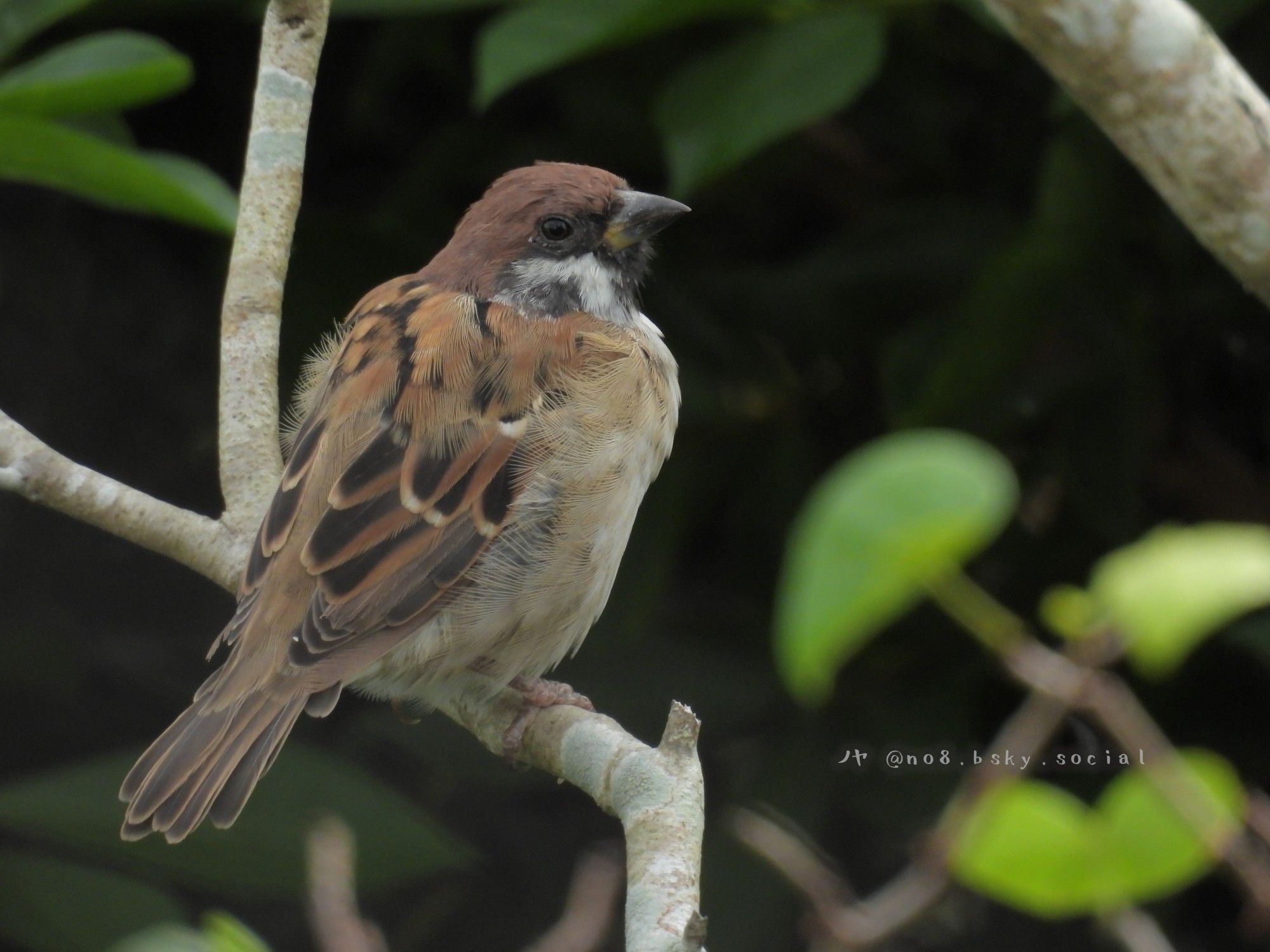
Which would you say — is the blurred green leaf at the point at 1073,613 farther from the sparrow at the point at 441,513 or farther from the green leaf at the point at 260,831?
the green leaf at the point at 260,831

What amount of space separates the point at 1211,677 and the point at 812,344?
1.11 meters

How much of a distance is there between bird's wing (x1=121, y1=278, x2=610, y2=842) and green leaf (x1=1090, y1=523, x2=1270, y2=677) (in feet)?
6.21

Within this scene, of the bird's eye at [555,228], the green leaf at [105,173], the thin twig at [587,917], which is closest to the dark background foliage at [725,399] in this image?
the bird's eye at [555,228]

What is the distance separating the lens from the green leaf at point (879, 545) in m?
0.70

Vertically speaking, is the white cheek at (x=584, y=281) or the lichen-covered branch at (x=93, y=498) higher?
the white cheek at (x=584, y=281)

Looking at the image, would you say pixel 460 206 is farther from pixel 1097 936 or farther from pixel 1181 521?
pixel 1097 936

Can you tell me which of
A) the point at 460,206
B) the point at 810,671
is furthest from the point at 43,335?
the point at 810,671

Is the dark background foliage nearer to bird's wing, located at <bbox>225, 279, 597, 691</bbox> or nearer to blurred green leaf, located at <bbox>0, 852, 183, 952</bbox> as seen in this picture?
blurred green leaf, located at <bbox>0, 852, 183, 952</bbox>

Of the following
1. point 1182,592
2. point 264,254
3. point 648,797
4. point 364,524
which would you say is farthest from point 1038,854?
point 264,254

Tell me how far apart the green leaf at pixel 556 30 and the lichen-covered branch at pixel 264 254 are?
0.31 meters

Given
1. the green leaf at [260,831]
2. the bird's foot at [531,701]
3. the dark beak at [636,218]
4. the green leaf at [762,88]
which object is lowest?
the green leaf at [260,831]

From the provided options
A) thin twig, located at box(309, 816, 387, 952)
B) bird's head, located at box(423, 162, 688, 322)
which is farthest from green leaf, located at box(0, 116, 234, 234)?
thin twig, located at box(309, 816, 387, 952)

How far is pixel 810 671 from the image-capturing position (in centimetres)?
71

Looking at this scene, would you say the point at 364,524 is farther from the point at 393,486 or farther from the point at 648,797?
the point at 648,797
